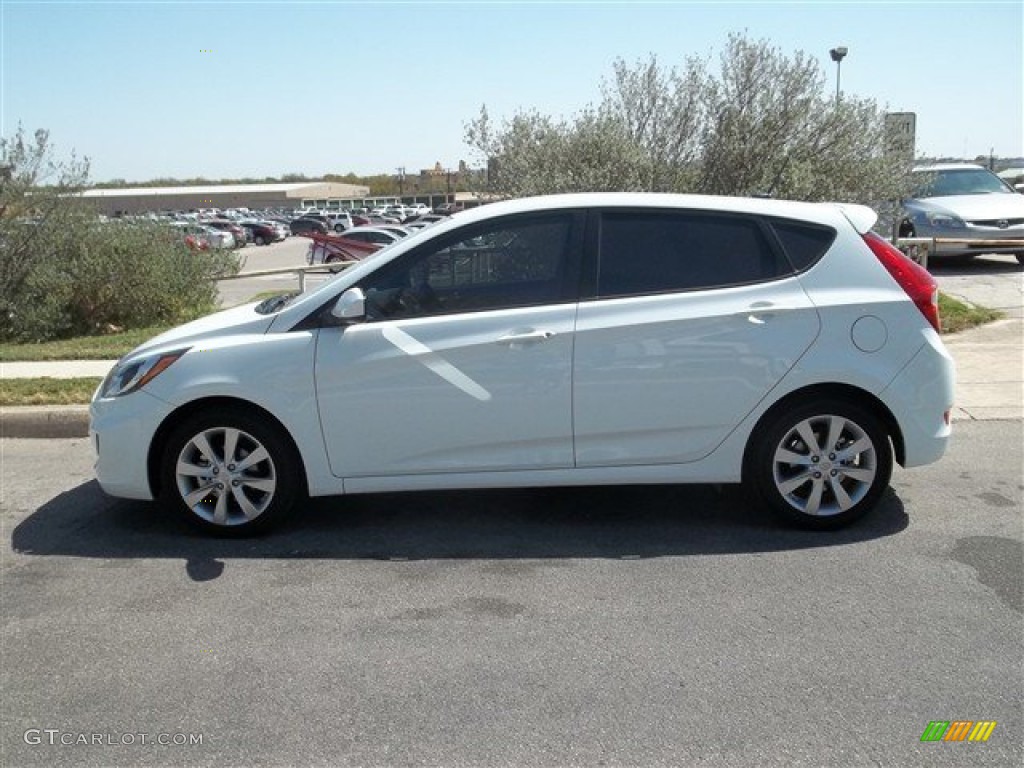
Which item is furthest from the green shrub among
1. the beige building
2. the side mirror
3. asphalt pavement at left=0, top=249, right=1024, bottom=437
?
the beige building

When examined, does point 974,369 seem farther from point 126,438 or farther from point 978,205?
point 978,205

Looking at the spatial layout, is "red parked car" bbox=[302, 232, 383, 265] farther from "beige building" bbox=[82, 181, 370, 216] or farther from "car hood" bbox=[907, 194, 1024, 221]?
"beige building" bbox=[82, 181, 370, 216]

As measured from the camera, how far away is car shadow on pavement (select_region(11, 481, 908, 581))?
464cm

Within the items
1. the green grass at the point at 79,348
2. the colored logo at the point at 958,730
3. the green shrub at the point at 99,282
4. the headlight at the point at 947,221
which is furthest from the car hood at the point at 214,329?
the headlight at the point at 947,221

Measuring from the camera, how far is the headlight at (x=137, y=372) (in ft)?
15.6

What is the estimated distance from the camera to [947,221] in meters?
14.5

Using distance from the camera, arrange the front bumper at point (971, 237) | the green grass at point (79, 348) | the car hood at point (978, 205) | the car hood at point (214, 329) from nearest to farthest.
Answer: the car hood at point (214, 329) < the green grass at point (79, 348) < the front bumper at point (971, 237) < the car hood at point (978, 205)

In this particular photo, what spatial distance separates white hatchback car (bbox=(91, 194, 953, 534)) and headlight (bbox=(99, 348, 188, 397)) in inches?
0.7

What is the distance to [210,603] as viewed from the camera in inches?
162

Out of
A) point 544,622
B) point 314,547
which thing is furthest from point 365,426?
point 544,622

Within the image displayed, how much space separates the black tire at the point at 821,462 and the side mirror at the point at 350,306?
207 centimetres

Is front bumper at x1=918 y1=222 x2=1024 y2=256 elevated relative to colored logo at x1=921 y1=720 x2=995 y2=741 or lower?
elevated

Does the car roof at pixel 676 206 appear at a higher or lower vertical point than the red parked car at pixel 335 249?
higher

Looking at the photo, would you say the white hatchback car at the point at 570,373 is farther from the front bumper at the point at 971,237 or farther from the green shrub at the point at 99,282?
the front bumper at the point at 971,237
